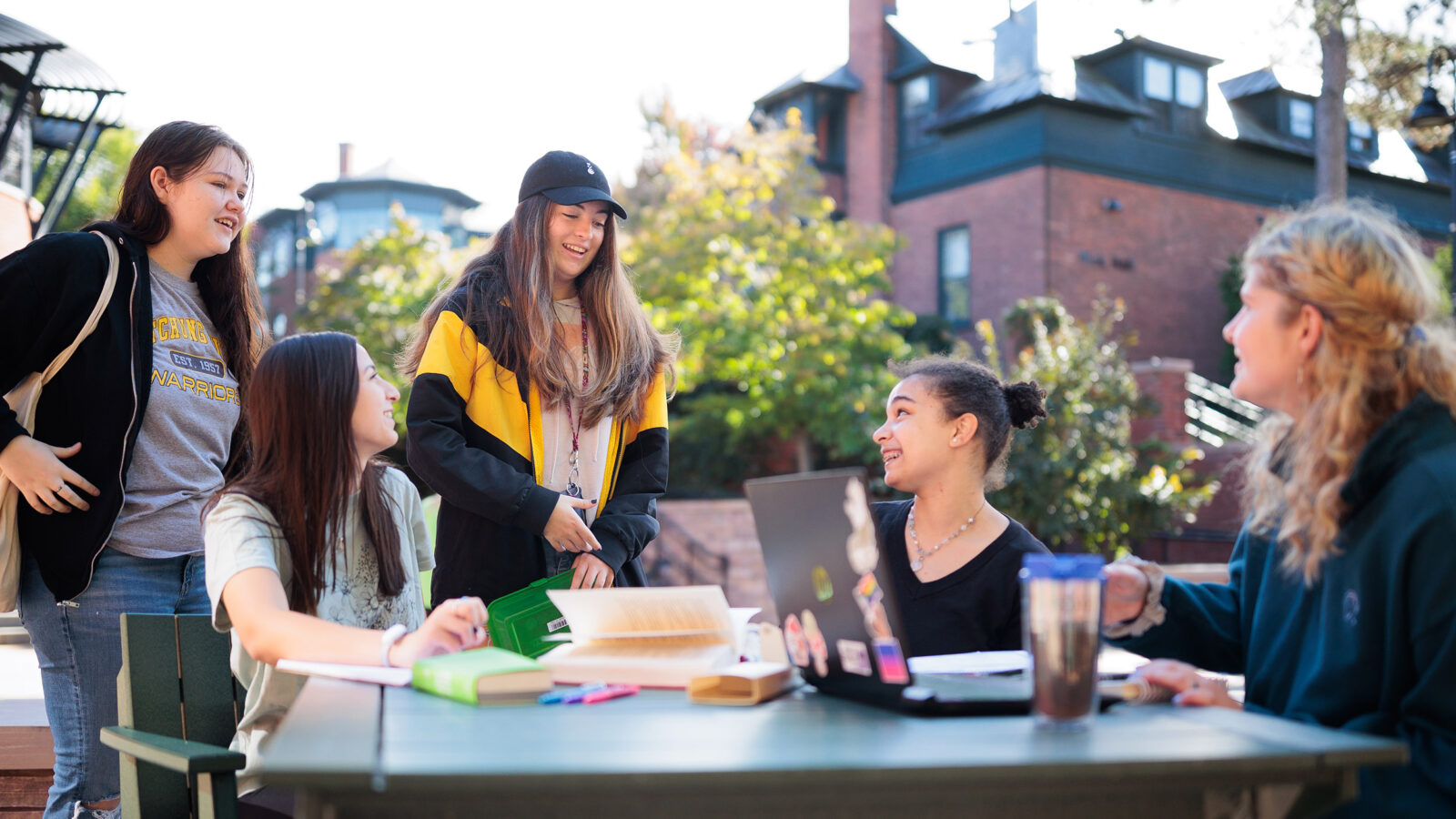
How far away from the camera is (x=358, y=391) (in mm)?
2391

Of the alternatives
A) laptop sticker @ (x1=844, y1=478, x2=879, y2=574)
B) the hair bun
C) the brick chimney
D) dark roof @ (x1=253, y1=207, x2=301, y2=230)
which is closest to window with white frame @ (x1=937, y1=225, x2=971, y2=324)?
the brick chimney

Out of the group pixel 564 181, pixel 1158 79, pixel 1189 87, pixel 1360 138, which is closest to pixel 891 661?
pixel 564 181

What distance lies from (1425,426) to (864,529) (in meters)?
0.85

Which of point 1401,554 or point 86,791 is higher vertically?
point 1401,554

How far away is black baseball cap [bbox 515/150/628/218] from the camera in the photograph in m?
3.09

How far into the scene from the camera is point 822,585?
1.71 m

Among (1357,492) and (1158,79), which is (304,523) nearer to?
(1357,492)

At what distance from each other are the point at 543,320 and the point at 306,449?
86 cm

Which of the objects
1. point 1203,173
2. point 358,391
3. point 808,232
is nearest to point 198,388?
point 358,391

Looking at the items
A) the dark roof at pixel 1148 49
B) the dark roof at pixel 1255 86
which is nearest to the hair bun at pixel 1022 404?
the dark roof at pixel 1148 49

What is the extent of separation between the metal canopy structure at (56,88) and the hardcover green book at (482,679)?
1072cm

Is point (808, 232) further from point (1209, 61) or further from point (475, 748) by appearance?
point (475, 748)

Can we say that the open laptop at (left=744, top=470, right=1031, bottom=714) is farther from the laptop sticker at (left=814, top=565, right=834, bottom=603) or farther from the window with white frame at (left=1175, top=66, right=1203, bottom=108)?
the window with white frame at (left=1175, top=66, right=1203, bottom=108)

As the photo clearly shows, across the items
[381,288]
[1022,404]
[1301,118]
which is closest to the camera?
[1022,404]
